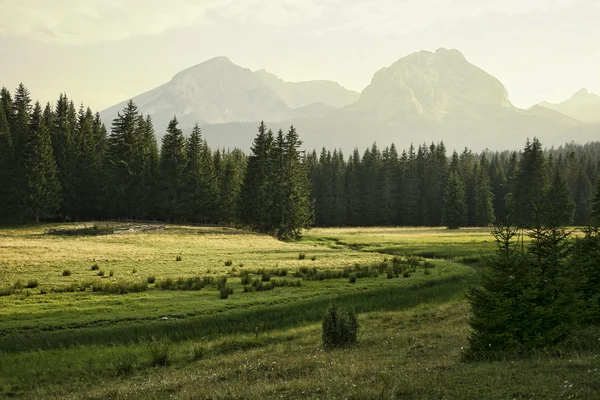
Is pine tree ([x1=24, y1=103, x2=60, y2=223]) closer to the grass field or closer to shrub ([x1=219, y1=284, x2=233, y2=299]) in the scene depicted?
the grass field

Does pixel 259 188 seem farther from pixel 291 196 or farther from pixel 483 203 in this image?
pixel 483 203

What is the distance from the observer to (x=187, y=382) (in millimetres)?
11602

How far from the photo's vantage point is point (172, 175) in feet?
270

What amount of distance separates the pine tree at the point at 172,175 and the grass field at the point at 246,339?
137 feet

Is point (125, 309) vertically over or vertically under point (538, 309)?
under

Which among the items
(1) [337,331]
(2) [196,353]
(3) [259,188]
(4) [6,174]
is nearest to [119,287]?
(2) [196,353]

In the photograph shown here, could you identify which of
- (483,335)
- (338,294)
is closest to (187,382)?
(483,335)

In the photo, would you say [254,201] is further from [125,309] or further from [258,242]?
[125,309]

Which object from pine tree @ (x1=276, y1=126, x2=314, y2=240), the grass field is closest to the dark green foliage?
the grass field

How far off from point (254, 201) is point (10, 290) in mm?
54818

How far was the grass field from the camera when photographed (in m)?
9.74

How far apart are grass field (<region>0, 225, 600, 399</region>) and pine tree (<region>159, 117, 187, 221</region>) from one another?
41.8 m

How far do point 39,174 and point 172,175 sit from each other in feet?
72.5

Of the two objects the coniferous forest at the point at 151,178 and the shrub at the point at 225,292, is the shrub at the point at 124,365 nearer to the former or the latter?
the shrub at the point at 225,292
